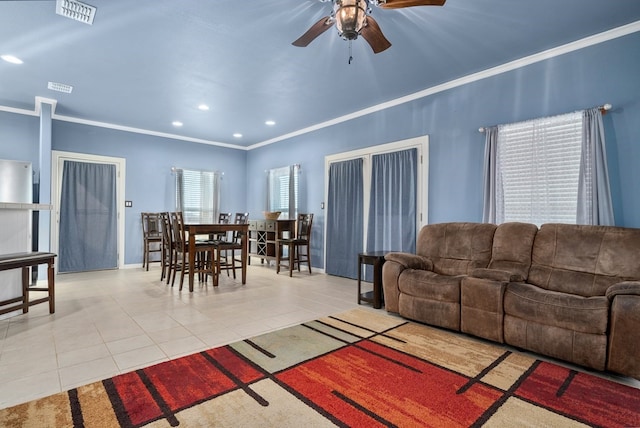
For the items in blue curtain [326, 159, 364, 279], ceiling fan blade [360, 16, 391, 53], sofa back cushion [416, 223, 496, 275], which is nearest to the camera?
ceiling fan blade [360, 16, 391, 53]

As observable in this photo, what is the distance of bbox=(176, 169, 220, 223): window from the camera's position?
6826 mm

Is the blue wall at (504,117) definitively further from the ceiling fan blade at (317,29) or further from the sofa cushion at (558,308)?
the ceiling fan blade at (317,29)

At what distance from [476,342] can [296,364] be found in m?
1.57

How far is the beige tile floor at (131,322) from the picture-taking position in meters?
2.13

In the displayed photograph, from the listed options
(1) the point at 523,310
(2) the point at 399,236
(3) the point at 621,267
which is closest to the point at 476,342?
(1) the point at 523,310

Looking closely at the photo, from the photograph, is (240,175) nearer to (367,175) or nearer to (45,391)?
(367,175)

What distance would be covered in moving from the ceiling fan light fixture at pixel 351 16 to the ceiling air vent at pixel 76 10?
6.85 ft

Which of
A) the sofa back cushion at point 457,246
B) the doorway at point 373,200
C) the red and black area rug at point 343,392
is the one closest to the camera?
the red and black area rug at point 343,392

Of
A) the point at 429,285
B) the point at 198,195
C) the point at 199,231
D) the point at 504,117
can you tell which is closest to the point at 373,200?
the point at 504,117

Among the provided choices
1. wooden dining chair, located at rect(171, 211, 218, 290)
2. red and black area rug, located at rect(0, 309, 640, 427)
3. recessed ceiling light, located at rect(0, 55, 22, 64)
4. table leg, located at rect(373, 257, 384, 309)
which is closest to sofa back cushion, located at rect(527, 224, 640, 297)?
red and black area rug, located at rect(0, 309, 640, 427)

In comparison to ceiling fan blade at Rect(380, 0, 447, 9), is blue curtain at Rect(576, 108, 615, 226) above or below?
below

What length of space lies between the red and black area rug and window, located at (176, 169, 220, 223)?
506cm

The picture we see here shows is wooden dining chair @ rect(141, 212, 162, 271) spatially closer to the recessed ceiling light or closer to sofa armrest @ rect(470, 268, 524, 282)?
the recessed ceiling light

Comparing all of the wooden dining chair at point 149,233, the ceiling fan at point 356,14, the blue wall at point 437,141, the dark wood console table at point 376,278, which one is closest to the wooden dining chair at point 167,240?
the wooden dining chair at point 149,233
